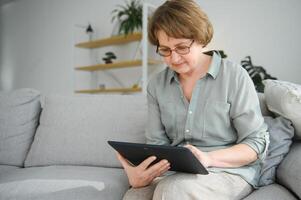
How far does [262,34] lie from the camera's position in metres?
2.90

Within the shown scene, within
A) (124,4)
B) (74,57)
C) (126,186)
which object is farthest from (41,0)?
(126,186)

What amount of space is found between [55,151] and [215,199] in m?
0.98

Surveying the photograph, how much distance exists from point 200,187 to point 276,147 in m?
0.41

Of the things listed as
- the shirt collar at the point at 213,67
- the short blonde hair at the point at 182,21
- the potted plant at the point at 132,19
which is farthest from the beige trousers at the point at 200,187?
the potted plant at the point at 132,19

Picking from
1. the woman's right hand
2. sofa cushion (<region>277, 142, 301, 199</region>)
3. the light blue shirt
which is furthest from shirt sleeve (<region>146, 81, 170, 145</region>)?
sofa cushion (<region>277, 142, 301, 199</region>)

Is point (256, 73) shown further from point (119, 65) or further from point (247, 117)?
point (247, 117)

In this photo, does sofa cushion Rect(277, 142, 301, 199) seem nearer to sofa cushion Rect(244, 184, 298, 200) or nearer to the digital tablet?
sofa cushion Rect(244, 184, 298, 200)

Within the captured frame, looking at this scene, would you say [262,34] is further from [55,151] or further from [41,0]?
[41,0]

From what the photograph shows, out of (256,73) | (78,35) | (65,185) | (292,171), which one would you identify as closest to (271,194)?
(292,171)

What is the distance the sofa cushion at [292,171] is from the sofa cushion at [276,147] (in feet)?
0.07

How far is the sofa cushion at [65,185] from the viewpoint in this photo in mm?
1180

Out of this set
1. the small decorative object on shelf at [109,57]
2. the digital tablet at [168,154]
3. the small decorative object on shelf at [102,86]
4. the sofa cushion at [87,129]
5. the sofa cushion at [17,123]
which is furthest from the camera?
the small decorative object on shelf at [102,86]

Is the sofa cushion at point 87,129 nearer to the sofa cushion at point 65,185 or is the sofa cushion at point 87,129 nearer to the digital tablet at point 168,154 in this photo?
the sofa cushion at point 65,185

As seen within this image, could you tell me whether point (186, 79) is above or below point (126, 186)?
above
